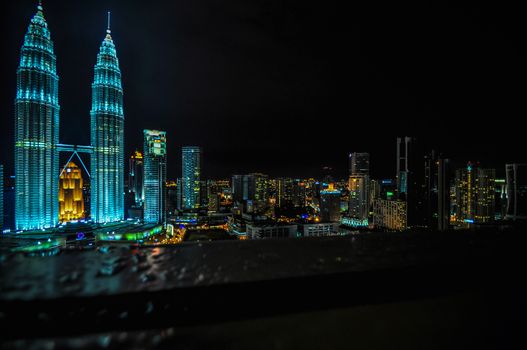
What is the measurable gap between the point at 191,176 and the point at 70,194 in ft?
76.0

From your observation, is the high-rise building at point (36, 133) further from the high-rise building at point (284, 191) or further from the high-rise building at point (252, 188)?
the high-rise building at point (284, 191)

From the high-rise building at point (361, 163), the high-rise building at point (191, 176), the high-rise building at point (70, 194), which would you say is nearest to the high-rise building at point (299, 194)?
the high-rise building at point (361, 163)

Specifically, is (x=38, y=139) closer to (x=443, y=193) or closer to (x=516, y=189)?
(x=443, y=193)

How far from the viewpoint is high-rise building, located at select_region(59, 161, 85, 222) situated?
41094mm

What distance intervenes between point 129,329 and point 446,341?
1.12 meters

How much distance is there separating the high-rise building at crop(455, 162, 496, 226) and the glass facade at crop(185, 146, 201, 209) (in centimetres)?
4520

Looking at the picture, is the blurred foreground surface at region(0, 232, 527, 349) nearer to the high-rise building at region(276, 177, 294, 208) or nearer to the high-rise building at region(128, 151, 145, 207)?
the high-rise building at region(276, 177, 294, 208)

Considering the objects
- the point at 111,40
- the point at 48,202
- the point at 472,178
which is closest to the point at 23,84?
the point at 48,202

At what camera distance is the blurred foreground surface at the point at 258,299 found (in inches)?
33.5

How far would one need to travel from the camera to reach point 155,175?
4656cm

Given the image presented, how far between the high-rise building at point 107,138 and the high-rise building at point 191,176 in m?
18.1

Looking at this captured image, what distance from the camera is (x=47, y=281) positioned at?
3.32ft

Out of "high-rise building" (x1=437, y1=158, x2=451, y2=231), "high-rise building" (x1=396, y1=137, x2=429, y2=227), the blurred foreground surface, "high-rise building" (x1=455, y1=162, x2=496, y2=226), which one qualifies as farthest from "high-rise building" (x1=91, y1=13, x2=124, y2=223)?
"high-rise building" (x1=455, y1=162, x2=496, y2=226)

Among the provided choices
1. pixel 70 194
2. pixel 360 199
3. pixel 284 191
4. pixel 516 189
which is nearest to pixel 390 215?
pixel 360 199
